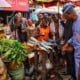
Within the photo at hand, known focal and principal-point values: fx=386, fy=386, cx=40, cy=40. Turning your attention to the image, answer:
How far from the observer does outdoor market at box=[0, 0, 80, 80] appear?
7.70m

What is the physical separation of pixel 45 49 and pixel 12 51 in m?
1.10

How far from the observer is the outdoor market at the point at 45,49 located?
7.70m

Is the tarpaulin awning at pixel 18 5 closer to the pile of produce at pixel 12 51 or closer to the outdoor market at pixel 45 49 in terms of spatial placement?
the outdoor market at pixel 45 49

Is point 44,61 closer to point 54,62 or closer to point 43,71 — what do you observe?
point 43,71

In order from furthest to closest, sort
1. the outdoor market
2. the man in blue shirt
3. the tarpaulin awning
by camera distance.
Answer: the tarpaulin awning → the outdoor market → the man in blue shirt

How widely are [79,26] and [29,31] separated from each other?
5909 mm

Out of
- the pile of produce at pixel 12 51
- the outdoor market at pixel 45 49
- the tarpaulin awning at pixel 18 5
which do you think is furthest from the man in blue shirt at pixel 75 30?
the tarpaulin awning at pixel 18 5

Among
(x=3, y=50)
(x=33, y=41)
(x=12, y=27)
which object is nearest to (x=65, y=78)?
(x=33, y=41)

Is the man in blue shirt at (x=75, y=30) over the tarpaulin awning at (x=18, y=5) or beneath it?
beneath

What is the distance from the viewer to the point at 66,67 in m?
9.98

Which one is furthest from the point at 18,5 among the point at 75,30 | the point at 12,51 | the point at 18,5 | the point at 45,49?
the point at 75,30

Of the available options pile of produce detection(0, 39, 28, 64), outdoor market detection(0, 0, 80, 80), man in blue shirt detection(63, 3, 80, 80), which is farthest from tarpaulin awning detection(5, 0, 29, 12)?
man in blue shirt detection(63, 3, 80, 80)

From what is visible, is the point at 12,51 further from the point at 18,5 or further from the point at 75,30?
the point at 18,5

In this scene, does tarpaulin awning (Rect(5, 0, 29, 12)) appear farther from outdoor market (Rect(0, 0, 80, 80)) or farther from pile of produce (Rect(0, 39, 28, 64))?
pile of produce (Rect(0, 39, 28, 64))
